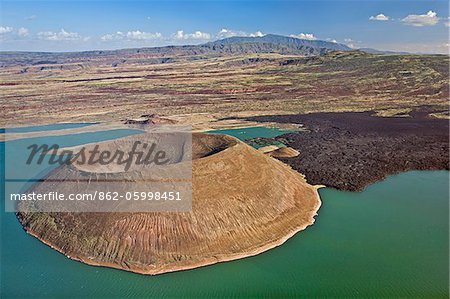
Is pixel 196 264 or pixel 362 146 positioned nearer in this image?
pixel 196 264

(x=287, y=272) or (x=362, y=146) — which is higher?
(x=362, y=146)

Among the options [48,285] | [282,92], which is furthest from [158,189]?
[282,92]

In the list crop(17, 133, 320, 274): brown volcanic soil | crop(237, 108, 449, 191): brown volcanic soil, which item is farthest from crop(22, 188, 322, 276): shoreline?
crop(237, 108, 449, 191): brown volcanic soil

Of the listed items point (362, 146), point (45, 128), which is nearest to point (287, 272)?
point (362, 146)

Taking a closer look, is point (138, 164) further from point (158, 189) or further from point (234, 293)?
point (234, 293)

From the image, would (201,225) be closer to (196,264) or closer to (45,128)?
(196,264)

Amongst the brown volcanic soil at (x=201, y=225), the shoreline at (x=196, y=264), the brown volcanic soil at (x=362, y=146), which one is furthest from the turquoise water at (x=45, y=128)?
the shoreline at (x=196, y=264)

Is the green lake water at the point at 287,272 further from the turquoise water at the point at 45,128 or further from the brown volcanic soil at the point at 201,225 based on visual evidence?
the turquoise water at the point at 45,128
